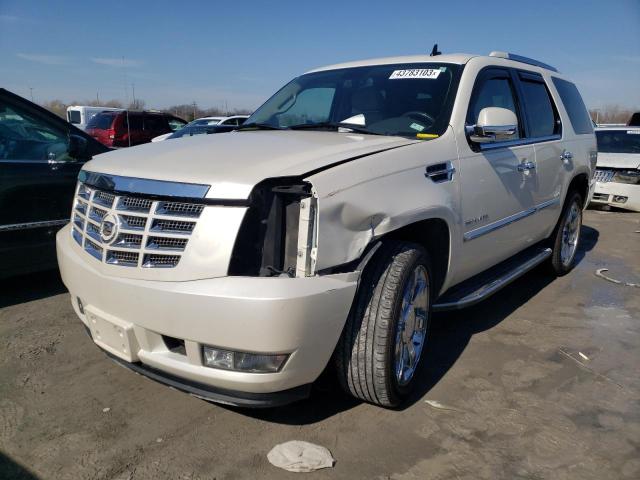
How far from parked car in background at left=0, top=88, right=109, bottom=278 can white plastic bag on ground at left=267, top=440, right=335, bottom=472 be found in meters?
2.85

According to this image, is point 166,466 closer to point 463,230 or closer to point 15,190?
point 463,230

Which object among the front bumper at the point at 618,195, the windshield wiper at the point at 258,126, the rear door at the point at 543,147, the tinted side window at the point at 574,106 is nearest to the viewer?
the windshield wiper at the point at 258,126

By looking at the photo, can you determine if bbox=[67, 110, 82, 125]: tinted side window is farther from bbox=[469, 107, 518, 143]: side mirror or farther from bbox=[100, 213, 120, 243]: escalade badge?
bbox=[469, 107, 518, 143]: side mirror

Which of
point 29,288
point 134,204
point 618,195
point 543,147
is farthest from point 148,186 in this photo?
point 618,195

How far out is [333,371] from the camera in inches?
105

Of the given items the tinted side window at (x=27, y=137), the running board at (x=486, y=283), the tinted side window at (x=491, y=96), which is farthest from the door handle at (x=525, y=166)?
the tinted side window at (x=27, y=137)

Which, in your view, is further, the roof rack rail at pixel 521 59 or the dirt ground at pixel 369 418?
the roof rack rail at pixel 521 59

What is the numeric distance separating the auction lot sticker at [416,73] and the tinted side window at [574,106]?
2037mm

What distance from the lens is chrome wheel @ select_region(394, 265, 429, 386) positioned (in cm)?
267

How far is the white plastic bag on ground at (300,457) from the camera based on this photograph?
230 cm

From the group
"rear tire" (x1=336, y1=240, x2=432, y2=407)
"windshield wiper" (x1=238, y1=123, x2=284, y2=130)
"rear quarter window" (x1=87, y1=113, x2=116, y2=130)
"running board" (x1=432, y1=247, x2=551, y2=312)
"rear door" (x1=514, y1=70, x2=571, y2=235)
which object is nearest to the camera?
"rear tire" (x1=336, y1=240, x2=432, y2=407)

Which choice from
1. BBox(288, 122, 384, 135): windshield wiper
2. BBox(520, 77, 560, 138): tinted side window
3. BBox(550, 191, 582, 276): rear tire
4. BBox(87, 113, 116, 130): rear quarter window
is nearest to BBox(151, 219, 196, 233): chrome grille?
BBox(288, 122, 384, 135): windshield wiper

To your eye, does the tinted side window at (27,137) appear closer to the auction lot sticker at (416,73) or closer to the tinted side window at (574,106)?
the auction lot sticker at (416,73)

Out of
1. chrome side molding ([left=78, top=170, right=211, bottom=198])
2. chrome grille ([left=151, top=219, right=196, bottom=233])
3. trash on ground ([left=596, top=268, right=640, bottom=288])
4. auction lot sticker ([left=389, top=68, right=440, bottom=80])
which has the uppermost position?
auction lot sticker ([left=389, top=68, right=440, bottom=80])
